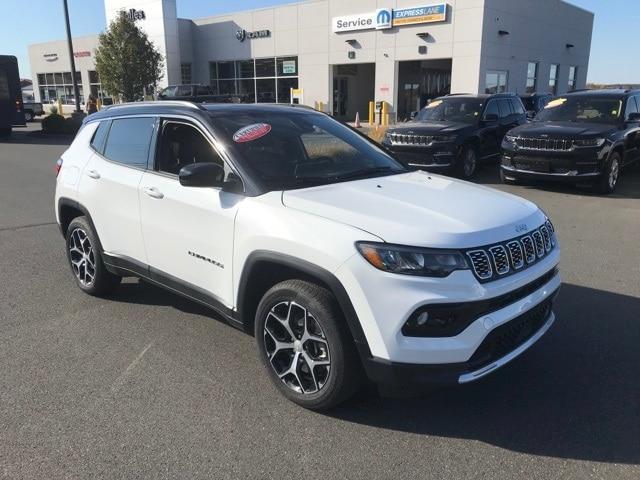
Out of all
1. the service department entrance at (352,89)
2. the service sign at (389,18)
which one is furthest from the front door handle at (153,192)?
the service department entrance at (352,89)

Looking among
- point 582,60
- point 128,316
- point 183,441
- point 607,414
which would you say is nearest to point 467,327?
point 607,414

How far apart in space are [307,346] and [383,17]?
27342 mm

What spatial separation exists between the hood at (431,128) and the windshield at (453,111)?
400 mm

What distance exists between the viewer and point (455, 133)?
11305mm

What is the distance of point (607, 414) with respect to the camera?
3.22 meters

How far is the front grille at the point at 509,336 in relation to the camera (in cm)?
289

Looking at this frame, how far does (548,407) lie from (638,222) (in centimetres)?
591

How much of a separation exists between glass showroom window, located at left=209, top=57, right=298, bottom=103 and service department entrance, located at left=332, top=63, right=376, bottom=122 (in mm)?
2699

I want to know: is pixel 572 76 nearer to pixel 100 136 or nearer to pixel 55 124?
pixel 55 124

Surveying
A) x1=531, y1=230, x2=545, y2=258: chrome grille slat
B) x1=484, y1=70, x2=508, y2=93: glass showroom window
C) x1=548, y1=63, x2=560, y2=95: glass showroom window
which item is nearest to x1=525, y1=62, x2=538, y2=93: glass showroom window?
x1=548, y1=63, x2=560, y2=95: glass showroom window

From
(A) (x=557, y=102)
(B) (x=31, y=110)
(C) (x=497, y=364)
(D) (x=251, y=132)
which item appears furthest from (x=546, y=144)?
(B) (x=31, y=110)

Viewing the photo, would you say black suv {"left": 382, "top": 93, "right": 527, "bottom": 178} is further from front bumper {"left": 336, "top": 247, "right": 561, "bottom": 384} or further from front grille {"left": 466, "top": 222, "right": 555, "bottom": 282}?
front bumper {"left": 336, "top": 247, "right": 561, "bottom": 384}

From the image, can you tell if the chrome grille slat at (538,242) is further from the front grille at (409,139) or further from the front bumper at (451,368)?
the front grille at (409,139)

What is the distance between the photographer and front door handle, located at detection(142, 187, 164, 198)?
399 cm
